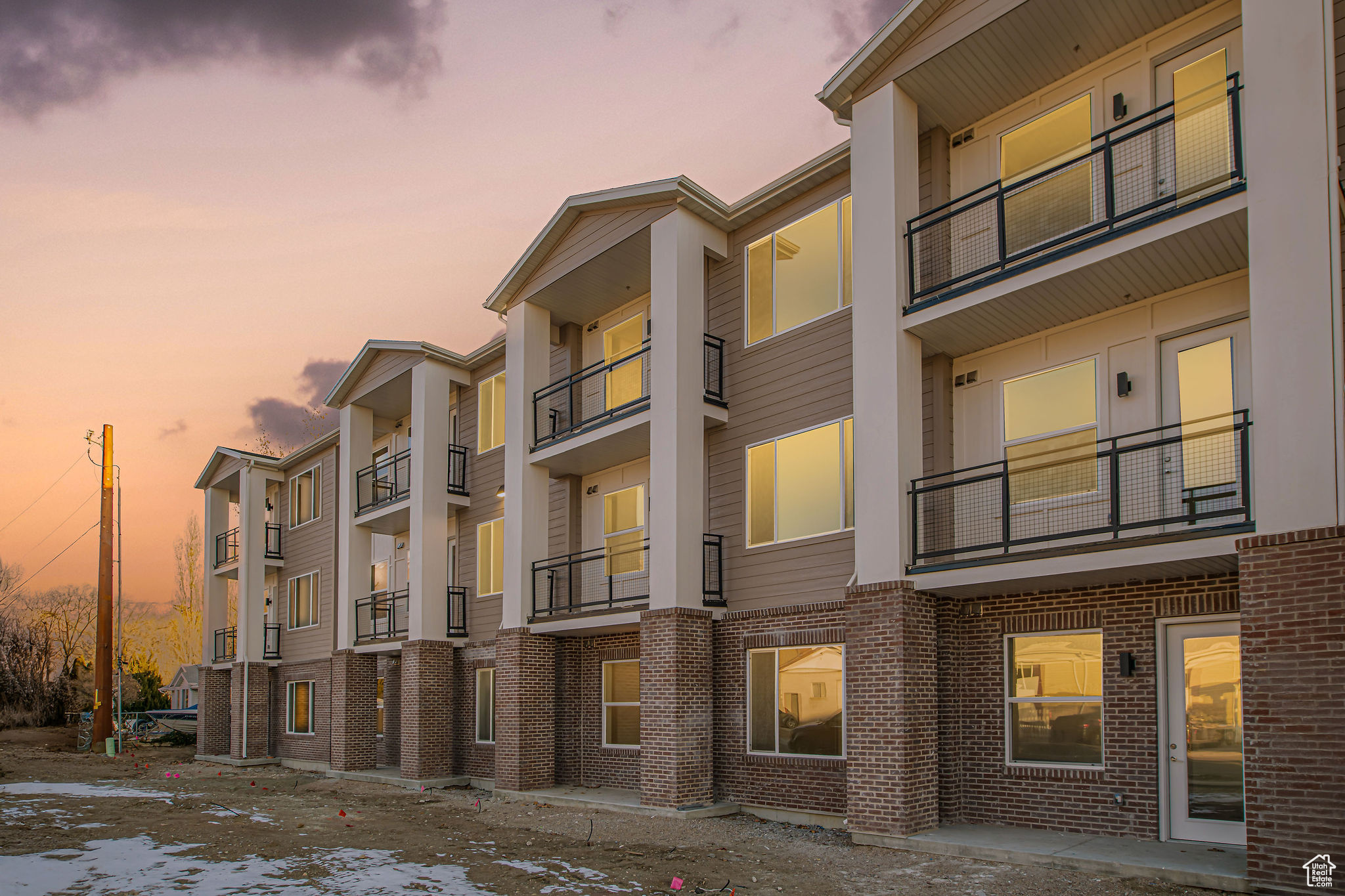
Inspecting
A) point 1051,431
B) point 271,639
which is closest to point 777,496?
point 1051,431

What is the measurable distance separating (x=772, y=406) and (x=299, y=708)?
66.3 feet

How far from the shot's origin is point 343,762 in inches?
925

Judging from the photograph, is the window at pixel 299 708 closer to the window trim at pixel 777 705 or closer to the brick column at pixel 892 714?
the window trim at pixel 777 705

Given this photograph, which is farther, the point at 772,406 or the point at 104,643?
the point at 104,643

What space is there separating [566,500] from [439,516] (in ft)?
13.7

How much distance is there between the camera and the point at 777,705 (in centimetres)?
1441

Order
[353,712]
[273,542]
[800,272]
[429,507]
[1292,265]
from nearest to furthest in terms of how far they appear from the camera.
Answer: [1292,265] → [800,272] → [429,507] → [353,712] → [273,542]

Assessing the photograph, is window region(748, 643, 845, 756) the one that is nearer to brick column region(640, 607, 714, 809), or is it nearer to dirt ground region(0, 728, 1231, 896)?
Result: brick column region(640, 607, 714, 809)

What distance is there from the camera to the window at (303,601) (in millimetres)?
28734

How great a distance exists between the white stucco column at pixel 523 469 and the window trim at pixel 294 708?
11.9m

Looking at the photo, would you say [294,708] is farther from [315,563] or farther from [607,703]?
[607,703]

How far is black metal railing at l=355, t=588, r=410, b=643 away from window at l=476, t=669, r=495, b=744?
2.71 meters

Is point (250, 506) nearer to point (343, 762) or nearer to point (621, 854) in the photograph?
point (343, 762)

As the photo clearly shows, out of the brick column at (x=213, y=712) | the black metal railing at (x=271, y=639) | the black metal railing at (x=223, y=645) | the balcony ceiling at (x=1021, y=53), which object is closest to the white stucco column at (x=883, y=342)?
the balcony ceiling at (x=1021, y=53)
